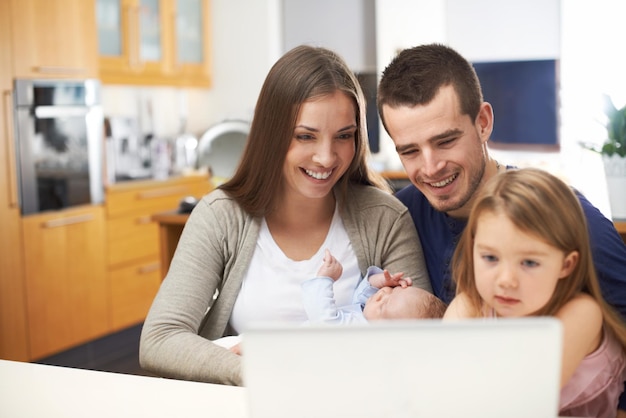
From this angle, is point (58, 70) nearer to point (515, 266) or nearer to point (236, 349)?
point (236, 349)

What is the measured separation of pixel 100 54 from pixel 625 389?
12.3 ft

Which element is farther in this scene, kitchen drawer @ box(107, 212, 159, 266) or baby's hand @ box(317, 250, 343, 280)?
kitchen drawer @ box(107, 212, 159, 266)

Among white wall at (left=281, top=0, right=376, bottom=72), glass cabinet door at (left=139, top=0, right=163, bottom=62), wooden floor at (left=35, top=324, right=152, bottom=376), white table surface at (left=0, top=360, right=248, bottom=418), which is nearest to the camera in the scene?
white table surface at (left=0, top=360, right=248, bottom=418)

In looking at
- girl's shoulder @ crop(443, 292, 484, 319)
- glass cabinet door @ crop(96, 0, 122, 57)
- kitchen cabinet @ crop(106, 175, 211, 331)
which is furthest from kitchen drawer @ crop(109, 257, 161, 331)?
girl's shoulder @ crop(443, 292, 484, 319)

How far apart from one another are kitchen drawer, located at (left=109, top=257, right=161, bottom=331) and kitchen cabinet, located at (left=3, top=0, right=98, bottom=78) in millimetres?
1130

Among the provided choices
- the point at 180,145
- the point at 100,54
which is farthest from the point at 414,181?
the point at 180,145

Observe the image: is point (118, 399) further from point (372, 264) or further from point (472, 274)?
point (372, 264)

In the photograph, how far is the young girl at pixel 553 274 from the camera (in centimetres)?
133

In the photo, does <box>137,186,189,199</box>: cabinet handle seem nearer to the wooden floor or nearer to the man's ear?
the wooden floor

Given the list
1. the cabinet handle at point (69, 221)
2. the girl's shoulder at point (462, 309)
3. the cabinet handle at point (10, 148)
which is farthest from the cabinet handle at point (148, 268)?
the girl's shoulder at point (462, 309)

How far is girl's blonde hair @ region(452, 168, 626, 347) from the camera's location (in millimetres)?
1338

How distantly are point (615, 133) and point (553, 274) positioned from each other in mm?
1466

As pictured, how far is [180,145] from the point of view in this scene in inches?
207

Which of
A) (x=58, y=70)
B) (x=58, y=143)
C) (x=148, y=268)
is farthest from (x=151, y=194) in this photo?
(x=58, y=70)
